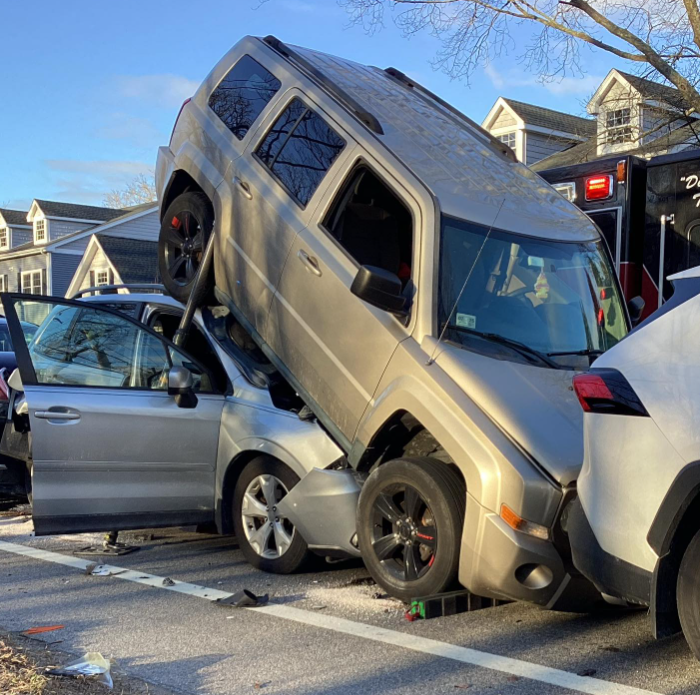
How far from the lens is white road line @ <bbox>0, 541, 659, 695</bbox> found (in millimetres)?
4125

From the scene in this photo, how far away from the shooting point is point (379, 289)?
541 centimetres

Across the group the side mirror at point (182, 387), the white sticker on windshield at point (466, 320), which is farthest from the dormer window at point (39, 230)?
the white sticker on windshield at point (466, 320)

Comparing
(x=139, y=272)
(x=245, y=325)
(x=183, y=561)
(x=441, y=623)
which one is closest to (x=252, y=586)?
(x=183, y=561)

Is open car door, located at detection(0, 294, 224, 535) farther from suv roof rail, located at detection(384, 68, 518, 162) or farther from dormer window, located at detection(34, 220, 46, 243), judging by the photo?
dormer window, located at detection(34, 220, 46, 243)

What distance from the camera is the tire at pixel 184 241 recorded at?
729 centimetres

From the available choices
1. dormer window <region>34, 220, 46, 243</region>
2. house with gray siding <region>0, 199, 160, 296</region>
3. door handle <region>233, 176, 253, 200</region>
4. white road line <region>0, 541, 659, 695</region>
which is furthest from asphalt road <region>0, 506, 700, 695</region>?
dormer window <region>34, 220, 46, 243</region>

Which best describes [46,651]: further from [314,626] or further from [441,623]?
[441,623]

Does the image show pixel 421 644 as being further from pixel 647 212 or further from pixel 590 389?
pixel 647 212

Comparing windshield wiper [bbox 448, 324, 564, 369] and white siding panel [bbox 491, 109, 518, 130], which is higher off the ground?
white siding panel [bbox 491, 109, 518, 130]

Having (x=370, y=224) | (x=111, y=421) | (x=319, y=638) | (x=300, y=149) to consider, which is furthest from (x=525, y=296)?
(x=111, y=421)

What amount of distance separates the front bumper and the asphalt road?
244mm

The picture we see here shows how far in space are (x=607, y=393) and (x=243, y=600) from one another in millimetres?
2585

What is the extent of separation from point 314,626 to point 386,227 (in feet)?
8.58

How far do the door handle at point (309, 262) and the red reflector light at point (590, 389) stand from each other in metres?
2.26
